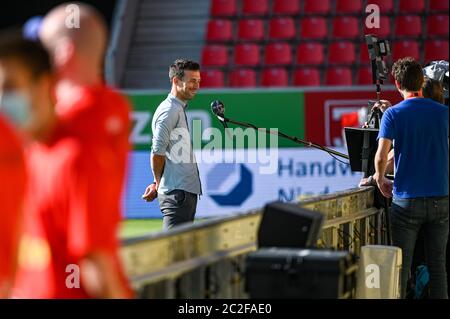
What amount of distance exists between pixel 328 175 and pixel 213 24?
4.88 m

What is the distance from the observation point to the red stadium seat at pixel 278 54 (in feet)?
59.1

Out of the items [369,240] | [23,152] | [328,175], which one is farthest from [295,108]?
[23,152]

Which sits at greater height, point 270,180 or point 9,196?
point 270,180

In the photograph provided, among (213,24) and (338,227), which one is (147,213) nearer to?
(213,24)

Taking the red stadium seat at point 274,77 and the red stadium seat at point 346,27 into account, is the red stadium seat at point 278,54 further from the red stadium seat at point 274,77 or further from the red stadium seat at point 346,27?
the red stadium seat at point 346,27

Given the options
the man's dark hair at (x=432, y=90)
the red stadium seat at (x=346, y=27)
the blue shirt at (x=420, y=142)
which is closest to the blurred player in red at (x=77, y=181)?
the blue shirt at (x=420, y=142)

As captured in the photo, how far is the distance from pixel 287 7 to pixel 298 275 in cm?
1416

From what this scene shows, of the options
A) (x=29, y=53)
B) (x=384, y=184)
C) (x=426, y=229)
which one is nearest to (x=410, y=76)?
(x=384, y=184)

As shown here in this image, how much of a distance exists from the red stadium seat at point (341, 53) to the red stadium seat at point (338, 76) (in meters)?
0.23

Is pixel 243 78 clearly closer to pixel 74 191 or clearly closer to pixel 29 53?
pixel 29 53

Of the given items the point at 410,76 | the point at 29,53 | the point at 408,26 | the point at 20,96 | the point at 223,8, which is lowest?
the point at 20,96

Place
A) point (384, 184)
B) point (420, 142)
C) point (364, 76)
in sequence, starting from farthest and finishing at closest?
1. point (364, 76)
2. point (384, 184)
3. point (420, 142)

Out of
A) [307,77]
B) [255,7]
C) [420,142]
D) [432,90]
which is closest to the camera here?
[420,142]

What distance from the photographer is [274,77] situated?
1781cm
